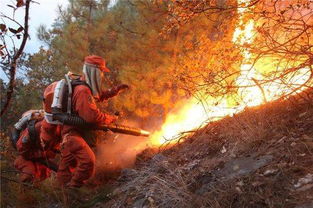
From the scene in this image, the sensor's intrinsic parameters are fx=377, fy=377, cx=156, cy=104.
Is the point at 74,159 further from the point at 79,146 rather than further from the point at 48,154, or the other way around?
the point at 48,154

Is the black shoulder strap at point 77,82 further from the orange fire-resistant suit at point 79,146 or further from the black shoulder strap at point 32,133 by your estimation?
the black shoulder strap at point 32,133

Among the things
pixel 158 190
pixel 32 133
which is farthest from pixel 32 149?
pixel 158 190

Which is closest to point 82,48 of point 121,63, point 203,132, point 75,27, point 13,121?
point 75,27

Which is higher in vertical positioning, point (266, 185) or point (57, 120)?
point (57, 120)

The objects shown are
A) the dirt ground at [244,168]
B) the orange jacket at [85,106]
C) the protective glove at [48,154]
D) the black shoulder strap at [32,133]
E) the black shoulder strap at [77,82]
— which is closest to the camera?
the dirt ground at [244,168]

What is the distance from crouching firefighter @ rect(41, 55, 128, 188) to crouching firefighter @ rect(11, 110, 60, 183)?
529 mm

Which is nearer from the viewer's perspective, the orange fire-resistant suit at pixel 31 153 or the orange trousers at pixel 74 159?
the orange trousers at pixel 74 159

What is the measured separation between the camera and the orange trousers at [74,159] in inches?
242

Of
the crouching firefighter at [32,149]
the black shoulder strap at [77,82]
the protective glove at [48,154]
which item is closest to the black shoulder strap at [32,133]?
the crouching firefighter at [32,149]

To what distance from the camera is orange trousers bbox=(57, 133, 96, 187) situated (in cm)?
614

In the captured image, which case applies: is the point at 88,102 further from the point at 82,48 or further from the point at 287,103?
the point at 82,48

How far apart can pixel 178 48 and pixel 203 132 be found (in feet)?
10.1

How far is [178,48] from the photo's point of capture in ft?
30.1

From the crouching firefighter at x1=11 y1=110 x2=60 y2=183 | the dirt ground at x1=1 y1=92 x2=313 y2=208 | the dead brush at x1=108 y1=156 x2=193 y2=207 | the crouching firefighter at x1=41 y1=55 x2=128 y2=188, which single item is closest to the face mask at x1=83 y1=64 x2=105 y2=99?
the crouching firefighter at x1=41 y1=55 x2=128 y2=188
